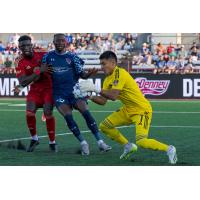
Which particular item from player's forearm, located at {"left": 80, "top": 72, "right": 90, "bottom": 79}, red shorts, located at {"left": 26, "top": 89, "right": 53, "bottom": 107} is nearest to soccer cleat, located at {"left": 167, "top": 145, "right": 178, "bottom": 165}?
player's forearm, located at {"left": 80, "top": 72, "right": 90, "bottom": 79}

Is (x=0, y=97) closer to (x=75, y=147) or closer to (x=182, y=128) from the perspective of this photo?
(x=182, y=128)

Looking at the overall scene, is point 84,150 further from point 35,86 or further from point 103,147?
point 35,86

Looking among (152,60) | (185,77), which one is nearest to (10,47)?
(152,60)

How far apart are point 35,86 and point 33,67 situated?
37 cm

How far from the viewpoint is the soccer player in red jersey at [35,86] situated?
12719 millimetres

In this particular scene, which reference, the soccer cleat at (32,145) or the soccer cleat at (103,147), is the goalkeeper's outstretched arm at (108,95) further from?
the soccer cleat at (32,145)

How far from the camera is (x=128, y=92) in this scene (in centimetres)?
1112

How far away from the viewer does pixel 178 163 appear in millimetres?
10633

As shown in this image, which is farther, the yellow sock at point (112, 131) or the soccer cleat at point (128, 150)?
the yellow sock at point (112, 131)

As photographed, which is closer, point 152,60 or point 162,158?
point 162,158

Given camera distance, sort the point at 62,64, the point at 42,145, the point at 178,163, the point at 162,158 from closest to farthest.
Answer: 1. the point at 178,163
2. the point at 162,158
3. the point at 62,64
4. the point at 42,145

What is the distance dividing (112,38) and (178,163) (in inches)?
950

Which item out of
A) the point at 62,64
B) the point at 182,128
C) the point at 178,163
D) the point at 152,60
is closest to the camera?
the point at 178,163

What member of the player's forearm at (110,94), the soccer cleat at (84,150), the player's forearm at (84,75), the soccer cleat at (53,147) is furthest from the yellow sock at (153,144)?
the soccer cleat at (53,147)
